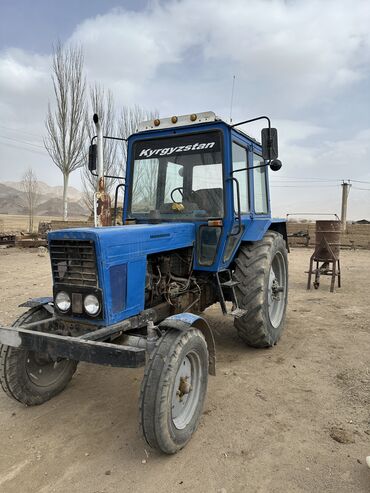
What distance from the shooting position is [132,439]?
2.96 m

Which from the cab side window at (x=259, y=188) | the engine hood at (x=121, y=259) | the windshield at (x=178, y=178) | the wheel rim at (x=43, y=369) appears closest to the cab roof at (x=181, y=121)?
the windshield at (x=178, y=178)

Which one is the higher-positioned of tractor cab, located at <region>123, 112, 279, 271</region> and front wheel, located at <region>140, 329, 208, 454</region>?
tractor cab, located at <region>123, 112, 279, 271</region>

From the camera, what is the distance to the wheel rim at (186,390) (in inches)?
113

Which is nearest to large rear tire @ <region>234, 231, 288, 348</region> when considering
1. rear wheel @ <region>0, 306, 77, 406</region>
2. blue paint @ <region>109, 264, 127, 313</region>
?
blue paint @ <region>109, 264, 127, 313</region>

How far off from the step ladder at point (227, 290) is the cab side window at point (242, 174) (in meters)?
0.75

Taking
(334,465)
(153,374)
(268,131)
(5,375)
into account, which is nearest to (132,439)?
(153,374)

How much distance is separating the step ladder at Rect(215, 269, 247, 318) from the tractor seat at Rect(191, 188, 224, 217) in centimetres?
66

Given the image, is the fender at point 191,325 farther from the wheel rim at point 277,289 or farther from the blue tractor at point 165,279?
the wheel rim at point 277,289

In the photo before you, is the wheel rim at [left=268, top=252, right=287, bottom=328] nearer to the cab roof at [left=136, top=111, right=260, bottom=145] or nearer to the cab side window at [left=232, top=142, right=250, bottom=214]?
the cab side window at [left=232, top=142, right=250, bottom=214]

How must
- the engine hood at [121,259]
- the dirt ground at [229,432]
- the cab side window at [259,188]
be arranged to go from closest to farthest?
the dirt ground at [229,432] → the engine hood at [121,259] → the cab side window at [259,188]

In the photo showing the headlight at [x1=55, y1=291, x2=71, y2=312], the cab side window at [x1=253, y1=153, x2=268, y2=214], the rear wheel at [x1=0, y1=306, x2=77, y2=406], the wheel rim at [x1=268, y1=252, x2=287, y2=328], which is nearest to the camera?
the headlight at [x1=55, y1=291, x2=71, y2=312]

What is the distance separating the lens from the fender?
289cm

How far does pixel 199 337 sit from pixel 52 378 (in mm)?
1549

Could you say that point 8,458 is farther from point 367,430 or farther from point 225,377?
point 367,430
